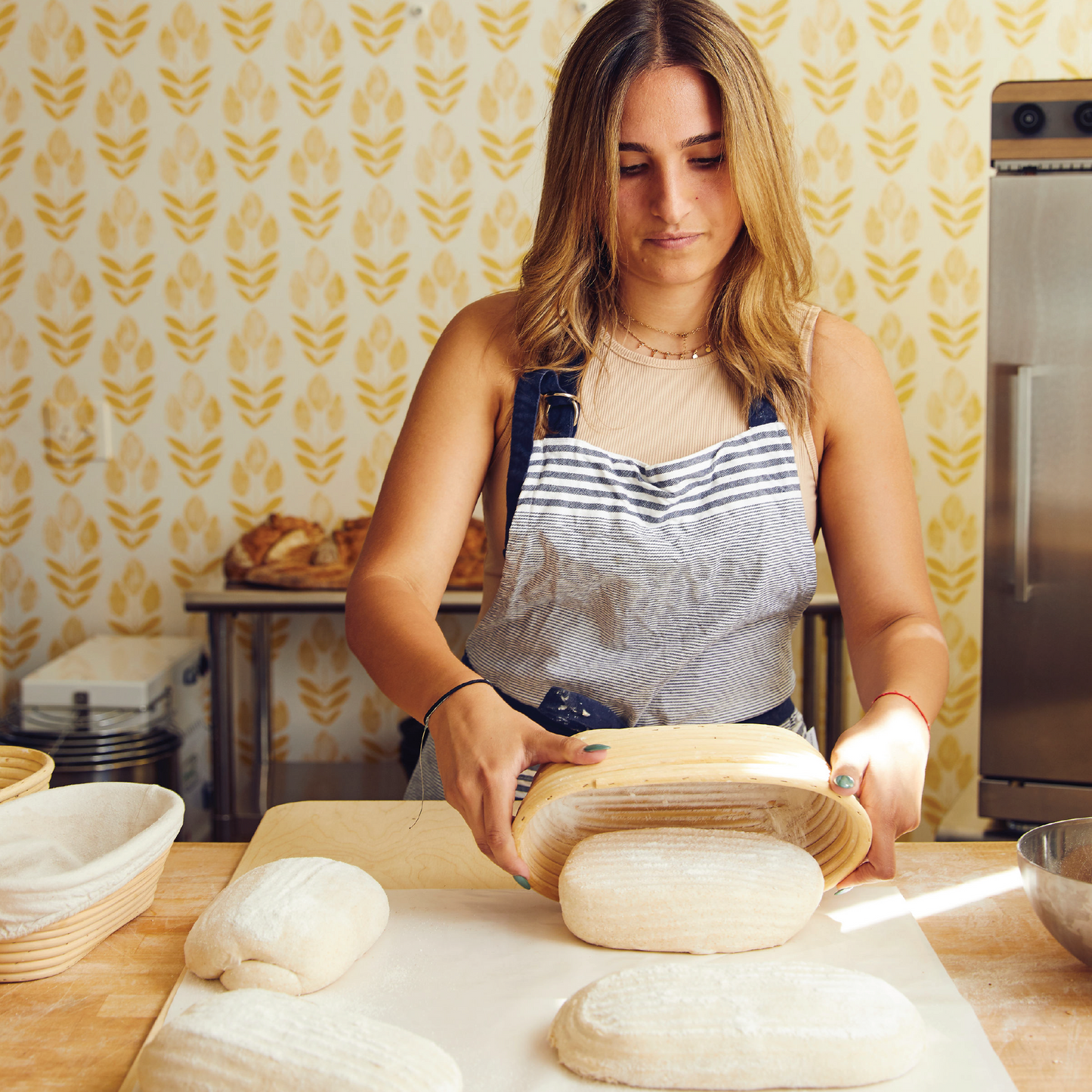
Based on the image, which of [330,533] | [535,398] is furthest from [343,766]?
[535,398]

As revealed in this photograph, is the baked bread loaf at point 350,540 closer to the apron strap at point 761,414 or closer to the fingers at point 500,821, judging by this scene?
the apron strap at point 761,414

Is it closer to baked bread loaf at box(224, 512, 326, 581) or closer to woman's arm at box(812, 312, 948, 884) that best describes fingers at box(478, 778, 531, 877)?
woman's arm at box(812, 312, 948, 884)

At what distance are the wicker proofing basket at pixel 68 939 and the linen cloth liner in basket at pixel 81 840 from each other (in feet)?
0.04

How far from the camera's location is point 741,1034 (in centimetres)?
68

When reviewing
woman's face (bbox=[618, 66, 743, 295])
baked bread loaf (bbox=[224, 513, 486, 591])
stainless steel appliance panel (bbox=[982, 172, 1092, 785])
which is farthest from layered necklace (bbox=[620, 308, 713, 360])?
baked bread loaf (bbox=[224, 513, 486, 591])

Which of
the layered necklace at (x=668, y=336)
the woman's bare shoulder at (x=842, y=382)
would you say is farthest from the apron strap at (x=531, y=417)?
the woman's bare shoulder at (x=842, y=382)

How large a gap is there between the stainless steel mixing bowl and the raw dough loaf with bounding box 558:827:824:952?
15cm

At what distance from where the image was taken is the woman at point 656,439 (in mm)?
1097

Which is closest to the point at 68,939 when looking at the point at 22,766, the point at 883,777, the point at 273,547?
the point at 22,766

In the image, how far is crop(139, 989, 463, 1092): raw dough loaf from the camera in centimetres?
64

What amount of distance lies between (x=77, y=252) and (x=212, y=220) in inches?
13.6

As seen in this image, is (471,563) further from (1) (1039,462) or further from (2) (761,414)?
(2) (761,414)

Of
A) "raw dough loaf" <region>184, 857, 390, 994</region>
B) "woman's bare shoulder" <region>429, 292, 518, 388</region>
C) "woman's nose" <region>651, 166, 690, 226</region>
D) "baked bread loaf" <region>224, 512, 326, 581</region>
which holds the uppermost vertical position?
"woman's nose" <region>651, 166, 690, 226</region>

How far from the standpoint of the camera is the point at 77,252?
9.24 feet
